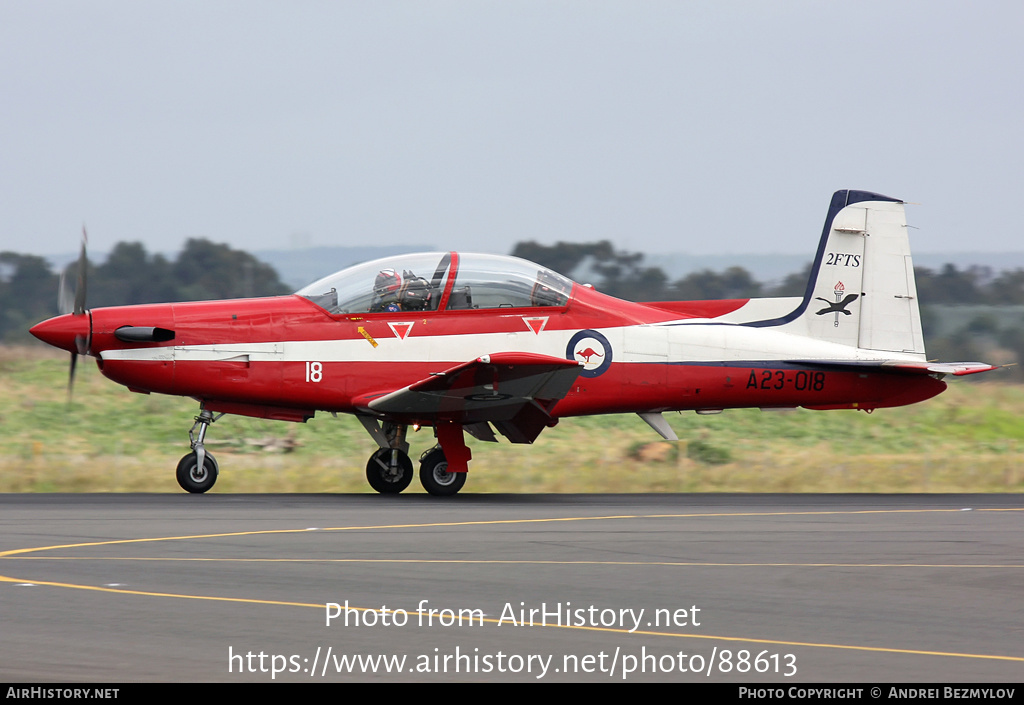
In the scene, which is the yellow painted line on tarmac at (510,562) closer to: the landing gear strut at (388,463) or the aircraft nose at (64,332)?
the landing gear strut at (388,463)

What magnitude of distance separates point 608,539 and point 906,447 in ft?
53.2

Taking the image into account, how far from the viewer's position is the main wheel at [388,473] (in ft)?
46.3

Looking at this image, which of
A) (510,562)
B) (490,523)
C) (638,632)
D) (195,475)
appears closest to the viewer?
(638,632)

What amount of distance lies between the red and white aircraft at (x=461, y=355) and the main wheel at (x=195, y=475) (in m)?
0.02

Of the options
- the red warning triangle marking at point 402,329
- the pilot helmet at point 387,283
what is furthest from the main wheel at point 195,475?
the pilot helmet at point 387,283

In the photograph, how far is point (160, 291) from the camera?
4453cm

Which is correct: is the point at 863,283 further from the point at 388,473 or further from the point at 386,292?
the point at 388,473

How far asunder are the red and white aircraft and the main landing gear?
0.06ft

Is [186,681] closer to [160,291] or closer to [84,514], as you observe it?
[84,514]

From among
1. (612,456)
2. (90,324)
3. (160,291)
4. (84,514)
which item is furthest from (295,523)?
(160,291)

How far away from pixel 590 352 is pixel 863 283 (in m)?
3.81

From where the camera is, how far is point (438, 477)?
1355cm

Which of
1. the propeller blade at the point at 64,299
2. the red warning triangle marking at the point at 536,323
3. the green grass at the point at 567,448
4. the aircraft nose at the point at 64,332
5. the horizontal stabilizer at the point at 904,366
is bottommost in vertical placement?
the green grass at the point at 567,448

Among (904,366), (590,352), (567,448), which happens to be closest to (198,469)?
(590,352)
